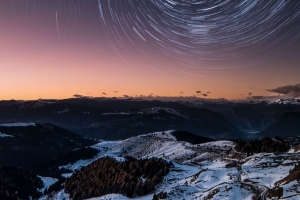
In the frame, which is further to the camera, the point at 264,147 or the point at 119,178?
the point at 264,147

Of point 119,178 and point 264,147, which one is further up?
point 264,147

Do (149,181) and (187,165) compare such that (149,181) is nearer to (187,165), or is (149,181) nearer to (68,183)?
(187,165)

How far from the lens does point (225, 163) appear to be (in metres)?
128

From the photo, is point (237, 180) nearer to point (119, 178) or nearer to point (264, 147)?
point (264, 147)

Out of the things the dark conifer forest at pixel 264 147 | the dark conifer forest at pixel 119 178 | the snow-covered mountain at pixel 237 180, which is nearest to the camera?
the snow-covered mountain at pixel 237 180

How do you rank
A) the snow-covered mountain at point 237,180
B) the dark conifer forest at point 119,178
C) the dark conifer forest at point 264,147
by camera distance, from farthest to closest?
the dark conifer forest at point 264,147 → the dark conifer forest at point 119,178 → the snow-covered mountain at point 237,180

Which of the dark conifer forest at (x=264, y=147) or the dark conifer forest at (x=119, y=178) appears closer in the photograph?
the dark conifer forest at (x=119, y=178)

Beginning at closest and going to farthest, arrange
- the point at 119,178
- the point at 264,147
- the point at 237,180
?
the point at 237,180
the point at 119,178
the point at 264,147

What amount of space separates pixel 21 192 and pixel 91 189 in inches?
3237

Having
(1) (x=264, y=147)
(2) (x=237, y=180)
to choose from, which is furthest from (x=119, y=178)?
(1) (x=264, y=147)

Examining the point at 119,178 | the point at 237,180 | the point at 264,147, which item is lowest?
the point at 119,178

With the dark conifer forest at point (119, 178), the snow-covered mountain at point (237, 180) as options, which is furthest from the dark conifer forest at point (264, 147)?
the dark conifer forest at point (119, 178)

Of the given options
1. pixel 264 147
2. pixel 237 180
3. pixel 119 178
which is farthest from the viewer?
pixel 264 147

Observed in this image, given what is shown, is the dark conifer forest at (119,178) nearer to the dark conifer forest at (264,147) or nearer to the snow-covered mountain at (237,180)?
the snow-covered mountain at (237,180)
